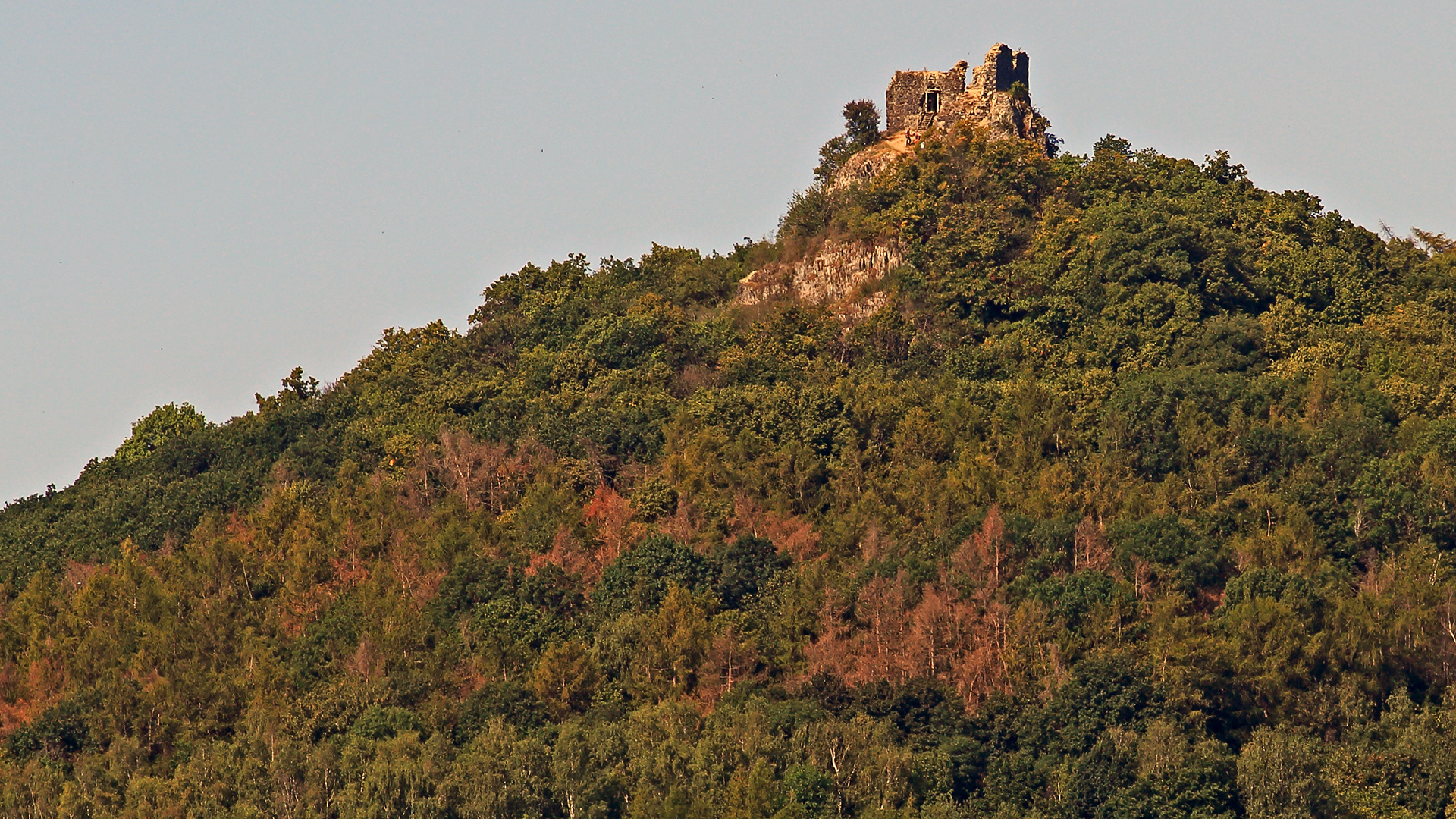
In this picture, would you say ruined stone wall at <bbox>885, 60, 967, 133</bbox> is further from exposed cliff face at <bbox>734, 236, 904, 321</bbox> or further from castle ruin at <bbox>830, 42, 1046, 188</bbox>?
exposed cliff face at <bbox>734, 236, 904, 321</bbox>

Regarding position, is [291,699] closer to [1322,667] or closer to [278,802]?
[278,802]

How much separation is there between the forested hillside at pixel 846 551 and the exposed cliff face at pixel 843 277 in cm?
52

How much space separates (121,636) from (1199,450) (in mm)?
22670

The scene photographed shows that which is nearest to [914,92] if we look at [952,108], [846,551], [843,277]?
[952,108]

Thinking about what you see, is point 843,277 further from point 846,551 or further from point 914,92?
point 846,551

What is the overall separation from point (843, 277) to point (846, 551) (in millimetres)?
12718

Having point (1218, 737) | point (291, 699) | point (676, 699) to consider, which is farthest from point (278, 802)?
point (1218, 737)

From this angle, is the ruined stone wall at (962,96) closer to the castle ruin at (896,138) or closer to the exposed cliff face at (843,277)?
the castle ruin at (896,138)

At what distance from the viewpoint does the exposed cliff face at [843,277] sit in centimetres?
6469

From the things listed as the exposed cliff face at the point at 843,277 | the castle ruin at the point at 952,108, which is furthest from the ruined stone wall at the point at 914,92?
the exposed cliff face at the point at 843,277

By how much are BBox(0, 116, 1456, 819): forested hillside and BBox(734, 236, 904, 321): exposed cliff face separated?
0.52 metres

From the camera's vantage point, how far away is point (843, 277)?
214 feet

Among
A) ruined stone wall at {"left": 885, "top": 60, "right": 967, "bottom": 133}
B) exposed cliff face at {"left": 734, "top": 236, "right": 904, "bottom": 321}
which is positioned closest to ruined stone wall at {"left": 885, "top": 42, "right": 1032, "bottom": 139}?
ruined stone wall at {"left": 885, "top": 60, "right": 967, "bottom": 133}

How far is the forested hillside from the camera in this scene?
47.8 m
